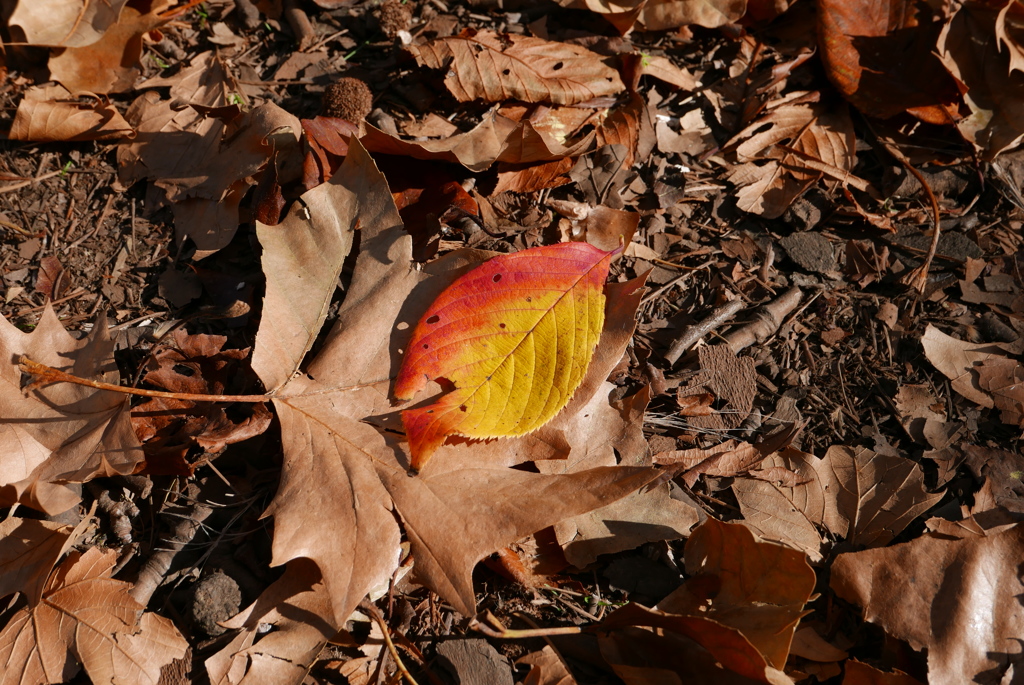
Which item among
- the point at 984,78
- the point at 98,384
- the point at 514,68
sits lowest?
the point at 98,384

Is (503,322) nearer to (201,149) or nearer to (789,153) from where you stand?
(201,149)

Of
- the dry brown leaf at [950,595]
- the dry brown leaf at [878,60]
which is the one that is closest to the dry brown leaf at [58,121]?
the dry brown leaf at [878,60]

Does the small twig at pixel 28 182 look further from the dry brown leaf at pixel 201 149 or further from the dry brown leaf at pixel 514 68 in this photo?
the dry brown leaf at pixel 514 68

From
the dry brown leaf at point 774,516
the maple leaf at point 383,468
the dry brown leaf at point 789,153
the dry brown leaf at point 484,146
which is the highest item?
the dry brown leaf at point 484,146

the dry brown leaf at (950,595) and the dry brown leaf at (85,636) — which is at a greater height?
the dry brown leaf at (85,636)

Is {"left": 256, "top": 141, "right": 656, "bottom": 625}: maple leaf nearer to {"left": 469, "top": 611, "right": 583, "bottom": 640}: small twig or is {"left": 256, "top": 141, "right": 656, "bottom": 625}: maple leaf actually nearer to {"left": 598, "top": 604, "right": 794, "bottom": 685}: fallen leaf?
{"left": 469, "top": 611, "right": 583, "bottom": 640}: small twig

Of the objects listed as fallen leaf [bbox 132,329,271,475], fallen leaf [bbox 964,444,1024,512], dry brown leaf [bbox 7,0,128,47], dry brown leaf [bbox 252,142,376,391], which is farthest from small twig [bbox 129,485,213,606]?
fallen leaf [bbox 964,444,1024,512]

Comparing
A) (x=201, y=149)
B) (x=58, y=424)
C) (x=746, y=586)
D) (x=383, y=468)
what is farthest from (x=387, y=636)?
(x=201, y=149)
